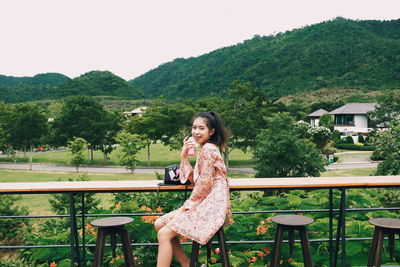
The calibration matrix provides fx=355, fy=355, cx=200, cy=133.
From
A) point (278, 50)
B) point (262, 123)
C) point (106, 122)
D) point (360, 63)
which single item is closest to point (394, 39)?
point (360, 63)

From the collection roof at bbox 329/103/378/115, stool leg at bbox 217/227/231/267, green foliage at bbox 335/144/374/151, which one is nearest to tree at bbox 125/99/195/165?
green foliage at bbox 335/144/374/151

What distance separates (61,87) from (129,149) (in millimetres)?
61058

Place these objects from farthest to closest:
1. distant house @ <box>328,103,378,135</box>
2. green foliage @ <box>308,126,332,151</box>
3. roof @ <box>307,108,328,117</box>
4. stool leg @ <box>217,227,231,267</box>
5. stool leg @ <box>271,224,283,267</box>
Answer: roof @ <box>307,108,328,117</box>, distant house @ <box>328,103,378,135</box>, green foliage @ <box>308,126,332,151</box>, stool leg @ <box>271,224,283,267</box>, stool leg @ <box>217,227,231,267</box>

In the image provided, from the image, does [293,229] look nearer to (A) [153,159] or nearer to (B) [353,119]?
(A) [153,159]

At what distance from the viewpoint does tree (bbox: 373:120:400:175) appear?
1286 cm

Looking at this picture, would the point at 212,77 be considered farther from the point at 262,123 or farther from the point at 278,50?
the point at 262,123

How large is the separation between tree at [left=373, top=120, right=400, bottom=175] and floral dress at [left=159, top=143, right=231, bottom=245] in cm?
1215

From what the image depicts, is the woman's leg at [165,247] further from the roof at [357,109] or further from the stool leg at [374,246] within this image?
the roof at [357,109]

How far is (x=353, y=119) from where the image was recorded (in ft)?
153

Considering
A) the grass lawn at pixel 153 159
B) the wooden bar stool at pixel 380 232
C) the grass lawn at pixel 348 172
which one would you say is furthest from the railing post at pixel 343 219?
the grass lawn at pixel 153 159

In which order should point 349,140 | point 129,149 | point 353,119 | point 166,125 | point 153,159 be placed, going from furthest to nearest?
point 353,119
point 349,140
point 153,159
point 166,125
point 129,149

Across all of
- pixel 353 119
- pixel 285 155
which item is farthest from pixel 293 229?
pixel 353 119

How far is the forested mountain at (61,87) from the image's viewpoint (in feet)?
251

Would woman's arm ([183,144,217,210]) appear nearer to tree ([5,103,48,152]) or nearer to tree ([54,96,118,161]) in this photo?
tree ([54,96,118,161])
